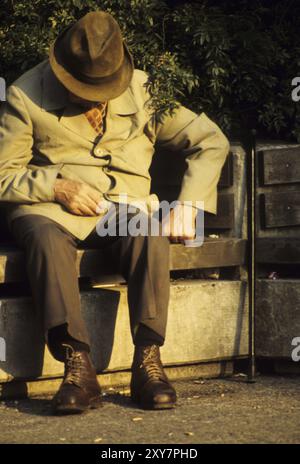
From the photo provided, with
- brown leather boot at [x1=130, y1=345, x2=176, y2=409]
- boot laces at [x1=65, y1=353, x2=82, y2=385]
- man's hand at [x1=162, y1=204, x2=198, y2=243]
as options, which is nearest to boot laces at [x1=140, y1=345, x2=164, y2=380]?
brown leather boot at [x1=130, y1=345, x2=176, y2=409]

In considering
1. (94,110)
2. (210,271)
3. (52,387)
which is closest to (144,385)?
(52,387)

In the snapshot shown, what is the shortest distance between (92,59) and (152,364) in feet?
4.62

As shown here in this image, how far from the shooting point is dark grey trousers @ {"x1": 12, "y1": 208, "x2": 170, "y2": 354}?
183 inches

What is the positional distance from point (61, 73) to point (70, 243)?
808 millimetres

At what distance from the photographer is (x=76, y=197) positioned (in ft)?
16.6

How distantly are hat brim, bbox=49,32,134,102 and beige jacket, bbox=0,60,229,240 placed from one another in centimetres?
13

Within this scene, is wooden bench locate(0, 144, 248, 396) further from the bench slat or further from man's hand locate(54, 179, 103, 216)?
man's hand locate(54, 179, 103, 216)

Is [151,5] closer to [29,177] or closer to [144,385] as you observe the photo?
[29,177]

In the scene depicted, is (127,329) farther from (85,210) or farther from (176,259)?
(85,210)

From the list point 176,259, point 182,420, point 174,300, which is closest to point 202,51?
point 176,259

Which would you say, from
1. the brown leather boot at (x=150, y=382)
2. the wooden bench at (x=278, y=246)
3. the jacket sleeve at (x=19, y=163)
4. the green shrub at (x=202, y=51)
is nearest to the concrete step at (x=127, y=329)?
the wooden bench at (x=278, y=246)

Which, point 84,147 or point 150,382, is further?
point 84,147

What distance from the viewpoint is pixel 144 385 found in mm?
4723
